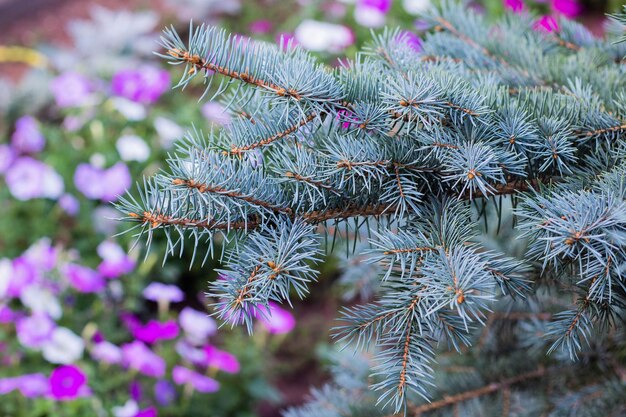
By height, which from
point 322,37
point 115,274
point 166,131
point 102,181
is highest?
point 322,37

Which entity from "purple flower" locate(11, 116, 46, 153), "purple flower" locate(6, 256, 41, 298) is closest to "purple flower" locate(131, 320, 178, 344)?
"purple flower" locate(6, 256, 41, 298)

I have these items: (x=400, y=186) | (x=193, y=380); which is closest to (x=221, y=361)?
(x=193, y=380)

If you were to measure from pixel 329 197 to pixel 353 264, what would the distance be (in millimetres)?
646

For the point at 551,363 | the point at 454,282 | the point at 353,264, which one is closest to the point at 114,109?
the point at 353,264

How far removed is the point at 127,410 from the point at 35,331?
39 centimetres

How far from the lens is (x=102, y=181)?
252cm

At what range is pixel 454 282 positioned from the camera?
709mm

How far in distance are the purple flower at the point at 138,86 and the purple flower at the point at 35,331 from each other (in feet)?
4.24

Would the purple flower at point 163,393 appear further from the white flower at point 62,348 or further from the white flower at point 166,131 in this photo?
the white flower at point 166,131

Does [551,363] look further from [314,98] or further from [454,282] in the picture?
[314,98]

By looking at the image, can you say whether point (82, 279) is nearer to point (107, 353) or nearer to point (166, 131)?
point (107, 353)

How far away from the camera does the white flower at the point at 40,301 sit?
2053 mm

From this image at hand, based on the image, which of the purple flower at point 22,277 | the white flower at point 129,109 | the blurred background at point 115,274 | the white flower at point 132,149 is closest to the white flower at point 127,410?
the blurred background at point 115,274

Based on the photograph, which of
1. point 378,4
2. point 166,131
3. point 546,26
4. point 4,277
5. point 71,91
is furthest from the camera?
point 378,4
